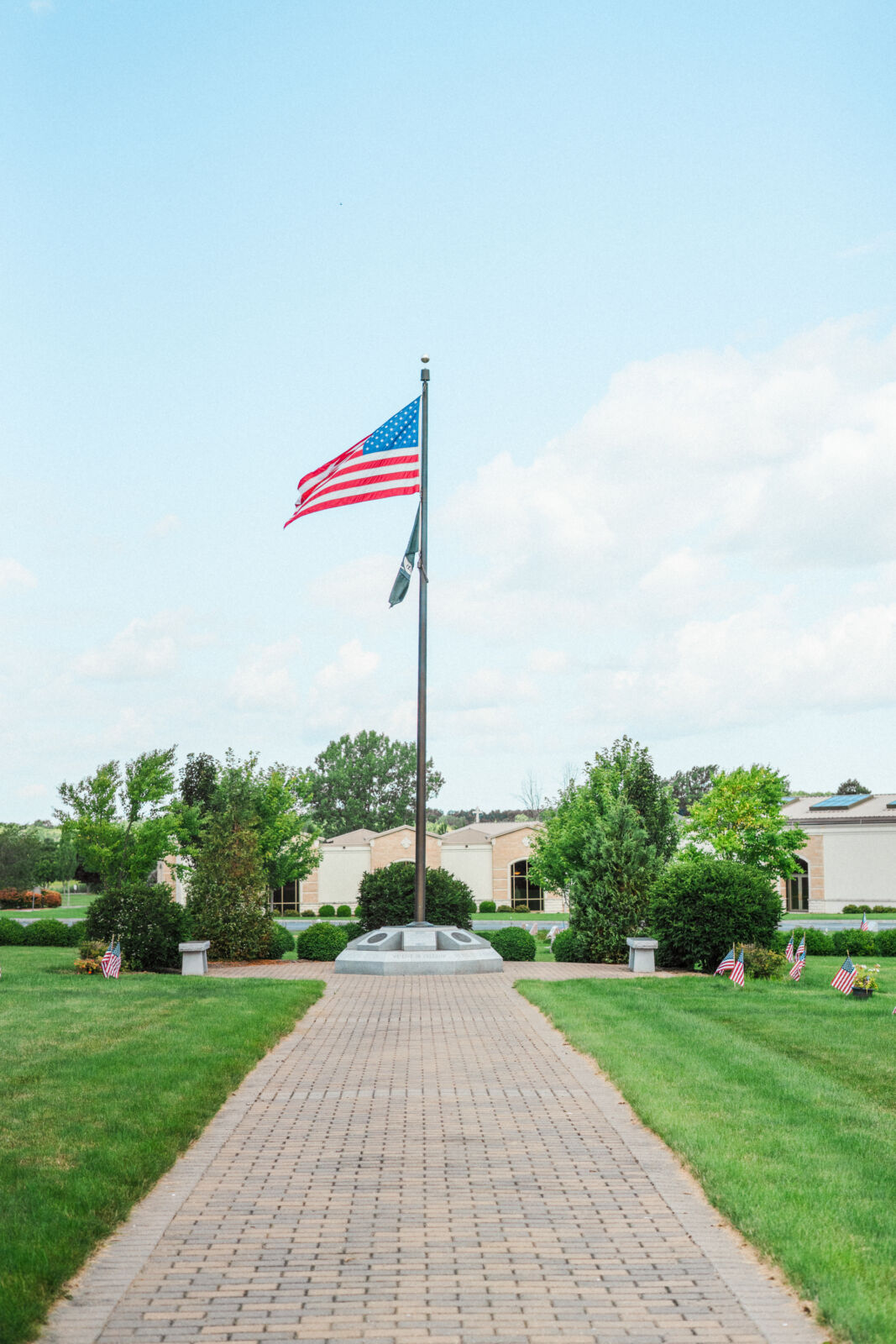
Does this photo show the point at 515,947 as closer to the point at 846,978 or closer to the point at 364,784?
the point at 846,978

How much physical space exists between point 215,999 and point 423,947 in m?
6.35

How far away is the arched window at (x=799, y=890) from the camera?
202 feet

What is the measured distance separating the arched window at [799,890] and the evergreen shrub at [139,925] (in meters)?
45.7

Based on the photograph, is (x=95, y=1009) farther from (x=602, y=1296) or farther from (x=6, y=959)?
(x=602, y=1296)

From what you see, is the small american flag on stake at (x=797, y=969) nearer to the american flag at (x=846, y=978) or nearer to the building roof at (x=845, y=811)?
the american flag at (x=846, y=978)

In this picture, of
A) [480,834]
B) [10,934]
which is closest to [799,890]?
[480,834]

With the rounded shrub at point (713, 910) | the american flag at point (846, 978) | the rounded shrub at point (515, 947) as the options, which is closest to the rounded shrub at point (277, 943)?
the rounded shrub at point (515, 947)

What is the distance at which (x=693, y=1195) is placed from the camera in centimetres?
724

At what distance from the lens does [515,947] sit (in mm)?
24438

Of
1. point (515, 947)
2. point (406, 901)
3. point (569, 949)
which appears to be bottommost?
point (569, 949)

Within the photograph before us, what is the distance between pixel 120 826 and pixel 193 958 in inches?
699

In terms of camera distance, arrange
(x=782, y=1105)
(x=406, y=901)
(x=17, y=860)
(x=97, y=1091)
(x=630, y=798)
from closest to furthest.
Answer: (x=782, y=1105) → (x=97, y=1091) → (x=406, y=901) → (x=630, y=798) → (x=17, y=860)

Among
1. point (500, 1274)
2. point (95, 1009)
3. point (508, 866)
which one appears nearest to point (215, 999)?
point (95, 1009)

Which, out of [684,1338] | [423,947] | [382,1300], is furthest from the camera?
[423,947]
